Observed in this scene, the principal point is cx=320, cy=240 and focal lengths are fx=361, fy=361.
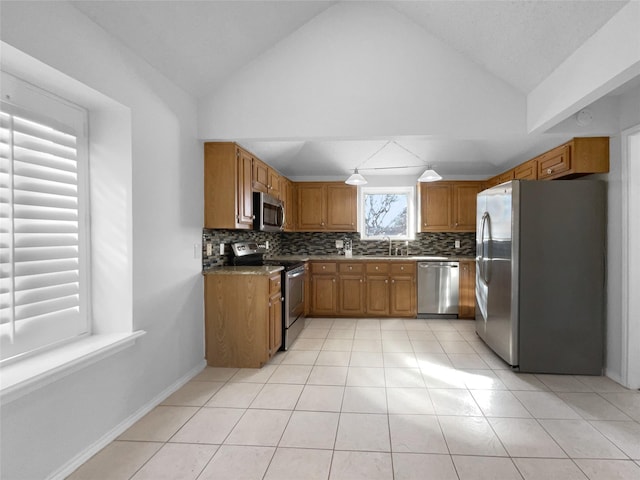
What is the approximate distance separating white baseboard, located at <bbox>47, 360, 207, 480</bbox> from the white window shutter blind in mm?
601

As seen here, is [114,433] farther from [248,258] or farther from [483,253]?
[483,253]

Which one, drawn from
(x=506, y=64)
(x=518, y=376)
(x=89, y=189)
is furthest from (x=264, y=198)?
(x=518, y=376)

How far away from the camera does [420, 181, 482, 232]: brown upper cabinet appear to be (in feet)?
17.8

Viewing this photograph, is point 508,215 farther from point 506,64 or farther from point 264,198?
point 264,198

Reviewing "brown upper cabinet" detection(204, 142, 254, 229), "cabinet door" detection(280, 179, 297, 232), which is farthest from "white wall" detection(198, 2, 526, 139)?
"cabinet door" detection(280, 179, 297, 232)

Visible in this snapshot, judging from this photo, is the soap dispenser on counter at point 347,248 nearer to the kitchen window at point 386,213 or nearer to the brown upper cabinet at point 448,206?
the kitchen window at point 386,213

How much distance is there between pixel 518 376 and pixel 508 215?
55.2 inches

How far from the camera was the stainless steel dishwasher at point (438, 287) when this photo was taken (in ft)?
16.8

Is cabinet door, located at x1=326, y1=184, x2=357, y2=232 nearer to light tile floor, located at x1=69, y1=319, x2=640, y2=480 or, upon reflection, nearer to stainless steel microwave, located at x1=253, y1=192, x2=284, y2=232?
stainless steel microwave, located at x1=253, y1=192, x2=284, y2=232

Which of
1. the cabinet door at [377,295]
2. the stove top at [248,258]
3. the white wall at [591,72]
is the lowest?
the cabinet door at [377,295]

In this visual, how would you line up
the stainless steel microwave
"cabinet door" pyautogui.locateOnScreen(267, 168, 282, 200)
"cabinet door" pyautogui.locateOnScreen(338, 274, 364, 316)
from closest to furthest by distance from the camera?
the stainless steel microwave, "cabinet door" pyautogui.locateOnScreen(267, 168, 282, 200), "cabinet door" pyautogui.locateOnScreen(338, 274, 364, 316)

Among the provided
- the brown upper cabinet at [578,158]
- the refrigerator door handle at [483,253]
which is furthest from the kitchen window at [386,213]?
the brown upper cabinet at [578,158]

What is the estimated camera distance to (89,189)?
226cm

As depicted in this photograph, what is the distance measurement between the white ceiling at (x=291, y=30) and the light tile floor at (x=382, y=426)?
2079 millimetres
